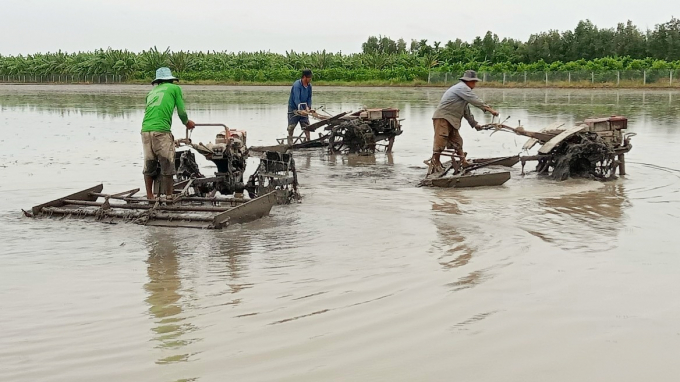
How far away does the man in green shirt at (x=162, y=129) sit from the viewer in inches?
395

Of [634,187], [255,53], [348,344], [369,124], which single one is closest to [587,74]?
[255,53]

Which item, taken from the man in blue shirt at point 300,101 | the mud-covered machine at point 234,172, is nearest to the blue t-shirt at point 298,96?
the man in blue shirt at point 300,101

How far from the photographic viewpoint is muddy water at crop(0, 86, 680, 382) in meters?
5.21

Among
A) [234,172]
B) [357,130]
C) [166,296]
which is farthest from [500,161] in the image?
[166,296]

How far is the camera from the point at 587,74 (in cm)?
5550

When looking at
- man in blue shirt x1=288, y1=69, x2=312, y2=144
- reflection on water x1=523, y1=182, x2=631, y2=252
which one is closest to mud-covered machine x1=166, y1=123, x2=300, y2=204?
A: reflection on water x1=523, y1=182, x2=631, y2=252

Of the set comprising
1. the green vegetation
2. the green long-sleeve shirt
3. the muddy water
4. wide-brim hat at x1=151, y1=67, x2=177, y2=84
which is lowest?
the muddy water

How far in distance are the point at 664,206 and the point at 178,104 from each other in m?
6.08

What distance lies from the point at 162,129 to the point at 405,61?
64189 millimetres

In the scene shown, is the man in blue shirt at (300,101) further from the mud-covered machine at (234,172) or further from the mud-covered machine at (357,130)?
the mud-covered machine at (234,172)

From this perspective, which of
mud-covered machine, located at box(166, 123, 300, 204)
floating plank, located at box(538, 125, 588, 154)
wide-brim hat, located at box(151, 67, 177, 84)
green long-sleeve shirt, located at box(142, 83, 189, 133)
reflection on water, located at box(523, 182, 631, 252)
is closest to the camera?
reflection on water, located at box(523, 182, 631, 252)

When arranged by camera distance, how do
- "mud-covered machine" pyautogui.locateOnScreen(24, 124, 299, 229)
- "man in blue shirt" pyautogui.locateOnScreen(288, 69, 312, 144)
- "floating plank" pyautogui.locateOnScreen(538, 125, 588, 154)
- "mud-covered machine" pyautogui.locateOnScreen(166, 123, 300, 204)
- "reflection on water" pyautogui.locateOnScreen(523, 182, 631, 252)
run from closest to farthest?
"reflection on water" pyautogui.locateOnScreen(523, 182, 631, 252) → "mud-covered machine" pyautogui.locateOnScreen(24, 124, 299, 229) → "mud-covered machine" pyautogui.locateOnScreen(166, 123, 300, 204) → "floating plank" pyautogui.locateOnScreen(538, 125, 588, 154) → "man in blue shirt" pyautogui.locateOnScreen(288, 69, 312, 144)

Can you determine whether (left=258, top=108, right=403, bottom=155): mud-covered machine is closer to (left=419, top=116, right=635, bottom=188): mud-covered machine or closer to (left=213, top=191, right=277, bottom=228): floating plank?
(left=419, top=116, right=635, bottom=188): mud-covered machine

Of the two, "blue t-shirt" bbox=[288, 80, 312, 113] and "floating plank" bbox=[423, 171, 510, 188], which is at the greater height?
"blue t-shirt" bbox=[288, 80, 312, 113]
